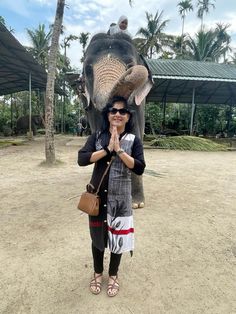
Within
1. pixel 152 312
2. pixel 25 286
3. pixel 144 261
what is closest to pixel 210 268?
pixel 144 261

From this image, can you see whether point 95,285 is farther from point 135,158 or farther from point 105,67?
point 105,67

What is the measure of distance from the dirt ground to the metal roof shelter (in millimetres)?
9131

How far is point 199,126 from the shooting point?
20031mm

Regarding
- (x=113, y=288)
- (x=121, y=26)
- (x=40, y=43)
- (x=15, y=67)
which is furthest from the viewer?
(x=40, y=43)

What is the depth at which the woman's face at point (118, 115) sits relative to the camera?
207cm

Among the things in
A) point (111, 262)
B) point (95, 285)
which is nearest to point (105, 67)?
point (111, 262)

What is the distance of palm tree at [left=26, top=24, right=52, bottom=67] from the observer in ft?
79.9

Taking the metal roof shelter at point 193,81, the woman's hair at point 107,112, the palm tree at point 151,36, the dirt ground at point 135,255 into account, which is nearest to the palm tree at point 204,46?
the palm tree at point 151,36

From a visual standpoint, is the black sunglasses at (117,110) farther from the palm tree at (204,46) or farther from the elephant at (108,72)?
the palm tree at (204,46)

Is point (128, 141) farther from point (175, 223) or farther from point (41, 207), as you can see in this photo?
point (41, 207)

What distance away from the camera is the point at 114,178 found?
2148 mm

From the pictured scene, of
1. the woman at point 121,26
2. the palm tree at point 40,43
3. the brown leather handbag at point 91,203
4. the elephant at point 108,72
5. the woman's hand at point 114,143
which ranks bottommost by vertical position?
the brown leather handbag at point 91,203

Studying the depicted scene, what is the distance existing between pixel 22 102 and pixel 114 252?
90.2 feet

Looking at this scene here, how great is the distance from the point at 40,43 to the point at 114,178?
2538 cm
